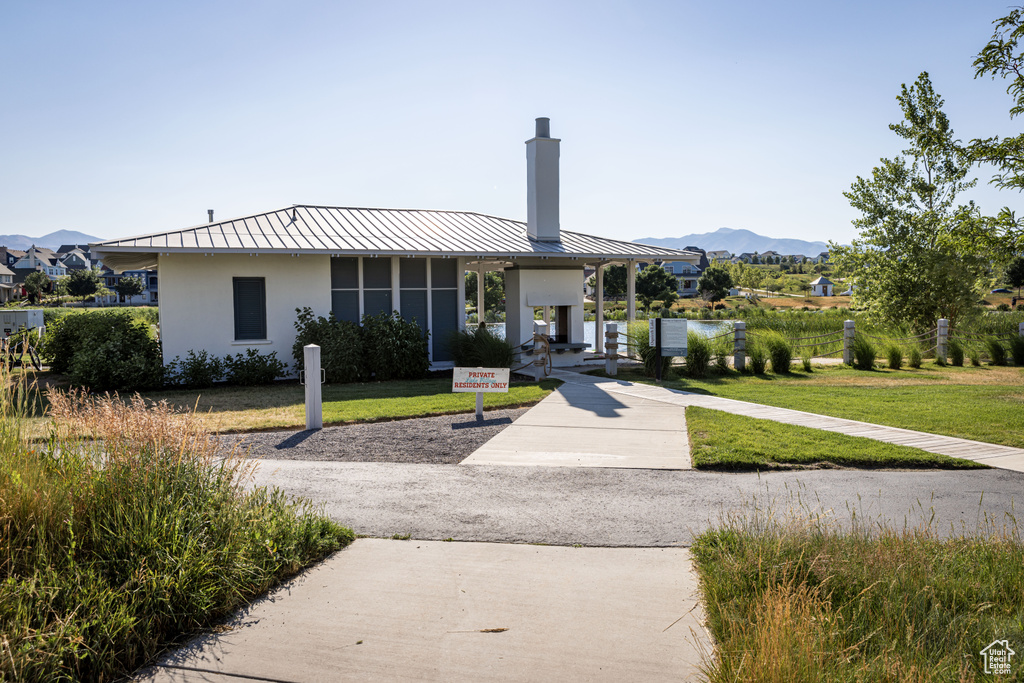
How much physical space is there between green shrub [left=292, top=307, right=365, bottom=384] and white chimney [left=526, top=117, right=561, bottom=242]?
5.67 m

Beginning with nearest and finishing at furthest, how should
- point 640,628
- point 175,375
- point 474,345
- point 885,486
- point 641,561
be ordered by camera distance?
point 640,628, point 641,561, point 885,486, point 175,375, point 474,345

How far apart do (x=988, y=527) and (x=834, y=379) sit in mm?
11566

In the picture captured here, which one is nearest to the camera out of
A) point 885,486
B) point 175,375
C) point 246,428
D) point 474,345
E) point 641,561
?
point 641,561

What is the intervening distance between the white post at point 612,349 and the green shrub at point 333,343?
18.8ft

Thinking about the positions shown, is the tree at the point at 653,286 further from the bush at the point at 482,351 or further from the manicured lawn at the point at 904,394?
the bush at the point at 482,351

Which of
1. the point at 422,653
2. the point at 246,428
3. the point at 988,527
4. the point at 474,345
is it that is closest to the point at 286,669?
the point at 422,653

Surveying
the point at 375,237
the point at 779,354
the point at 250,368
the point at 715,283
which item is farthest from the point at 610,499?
the point at 715,283

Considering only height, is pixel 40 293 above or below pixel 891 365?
above

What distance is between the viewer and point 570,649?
12.7 ft

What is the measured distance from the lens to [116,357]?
14.5 meters

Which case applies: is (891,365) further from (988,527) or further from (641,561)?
(641,561)

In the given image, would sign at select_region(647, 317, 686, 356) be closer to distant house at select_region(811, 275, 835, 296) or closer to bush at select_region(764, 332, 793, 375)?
bush at select_region(764, 332, 793, 375)

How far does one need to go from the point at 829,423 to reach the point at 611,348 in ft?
22.7

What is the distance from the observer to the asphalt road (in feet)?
19.5
